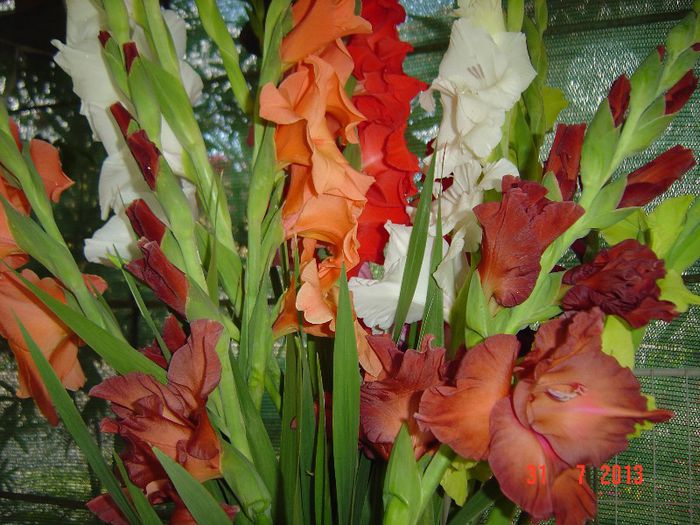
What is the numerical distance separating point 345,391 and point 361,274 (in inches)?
6.3

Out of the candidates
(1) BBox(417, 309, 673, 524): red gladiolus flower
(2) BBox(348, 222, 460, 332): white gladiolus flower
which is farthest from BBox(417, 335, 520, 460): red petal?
(2) BBox(348, 222, 460, 332): white gladiolus flower

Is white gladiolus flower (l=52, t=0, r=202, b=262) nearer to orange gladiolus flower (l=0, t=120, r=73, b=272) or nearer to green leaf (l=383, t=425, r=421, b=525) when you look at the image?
orange gladiolus flower (l=0, t=120, r=73, b=272)

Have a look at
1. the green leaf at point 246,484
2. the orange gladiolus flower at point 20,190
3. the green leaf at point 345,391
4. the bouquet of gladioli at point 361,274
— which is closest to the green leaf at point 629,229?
the bouquet of gladioli at point 361,274

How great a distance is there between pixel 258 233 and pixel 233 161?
39.6 inches

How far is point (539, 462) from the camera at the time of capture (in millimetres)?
370

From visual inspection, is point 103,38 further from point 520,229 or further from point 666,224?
point 666,224

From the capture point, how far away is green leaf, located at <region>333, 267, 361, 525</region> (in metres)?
0.42

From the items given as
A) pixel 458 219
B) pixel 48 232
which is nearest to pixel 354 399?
pixel 458 219

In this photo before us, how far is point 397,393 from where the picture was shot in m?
0.43

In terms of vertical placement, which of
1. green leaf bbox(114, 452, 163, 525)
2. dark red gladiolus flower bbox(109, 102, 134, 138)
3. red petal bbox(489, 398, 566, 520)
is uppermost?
dark red gladiolus flower bbox(109, 102, 134, 138)

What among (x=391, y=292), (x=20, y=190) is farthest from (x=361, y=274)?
(x=20, y=190)

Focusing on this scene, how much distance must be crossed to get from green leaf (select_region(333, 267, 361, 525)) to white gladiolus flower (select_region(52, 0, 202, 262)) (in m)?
0.19

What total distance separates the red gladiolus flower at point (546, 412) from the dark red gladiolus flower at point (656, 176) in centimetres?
14

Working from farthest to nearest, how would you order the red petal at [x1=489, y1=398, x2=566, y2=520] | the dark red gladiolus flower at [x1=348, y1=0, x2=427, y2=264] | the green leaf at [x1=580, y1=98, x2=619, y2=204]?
the dark red gladiolus flower at [x1=348, y1=0, x2=427, y2=264]
the green leaf at [x1=580, y1=98, x2=619, y2=204]
the red petal at [x1=489, y1=398, x2=566, y2=520]
